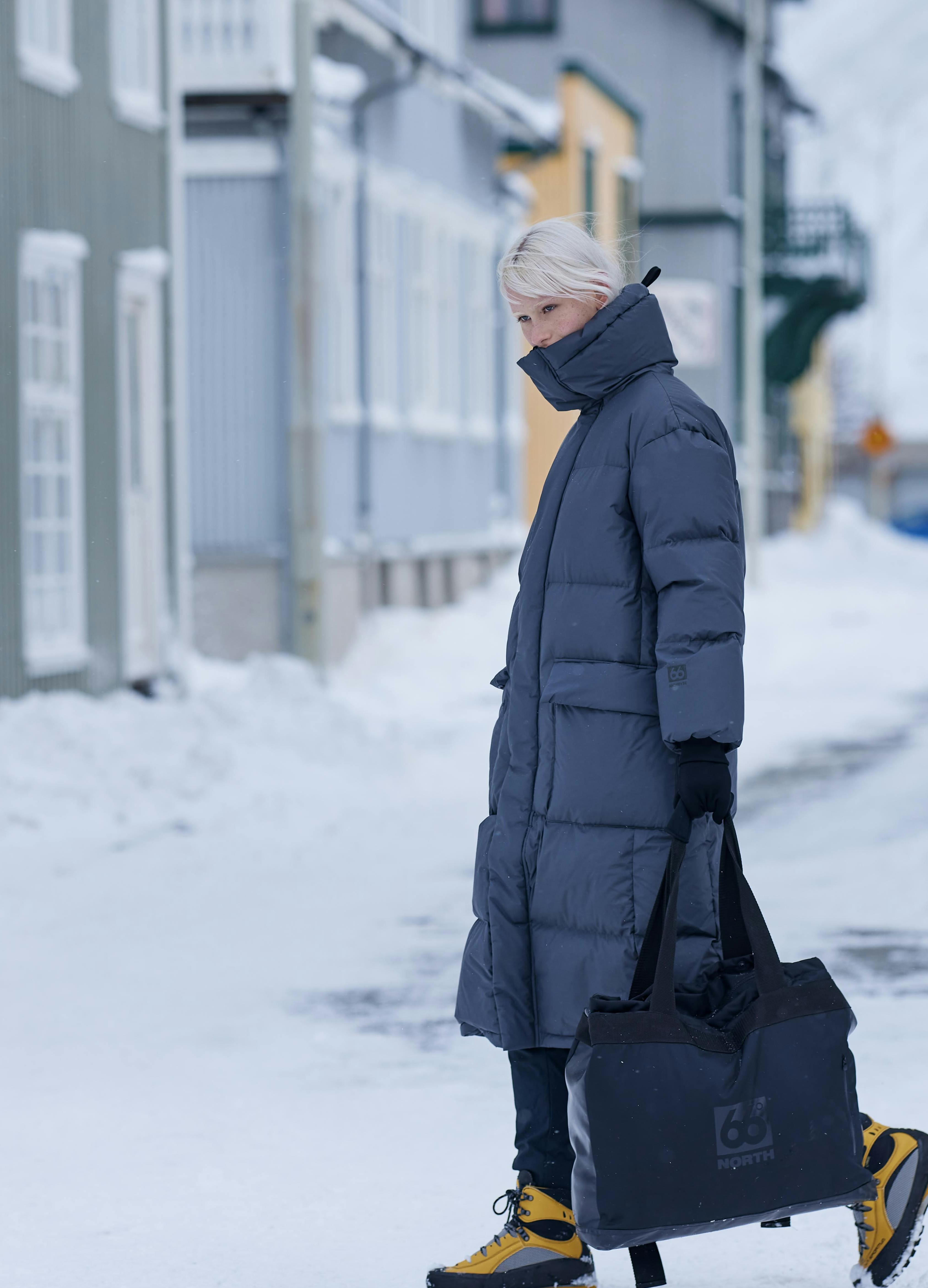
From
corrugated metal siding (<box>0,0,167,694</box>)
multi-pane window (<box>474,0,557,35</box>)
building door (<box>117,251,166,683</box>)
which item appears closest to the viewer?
corrugated metal siding (<box>0,0,167,694</box>)

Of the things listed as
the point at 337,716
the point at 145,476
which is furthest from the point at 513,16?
the point at 337,716

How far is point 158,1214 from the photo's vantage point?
4387 millimetres

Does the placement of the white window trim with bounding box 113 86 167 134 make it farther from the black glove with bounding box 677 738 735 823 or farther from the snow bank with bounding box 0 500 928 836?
the black glove with bounding box 677 738 735 823

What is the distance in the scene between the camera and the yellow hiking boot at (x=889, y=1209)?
3.79 metres

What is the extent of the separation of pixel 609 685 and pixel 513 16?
2904 cm

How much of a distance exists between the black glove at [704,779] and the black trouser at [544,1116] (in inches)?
23.7

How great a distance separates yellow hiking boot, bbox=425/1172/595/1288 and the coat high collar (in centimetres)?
142

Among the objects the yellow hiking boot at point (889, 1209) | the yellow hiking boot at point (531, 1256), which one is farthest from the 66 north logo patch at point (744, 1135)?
the yellow hiking boot at point (531, 1256)

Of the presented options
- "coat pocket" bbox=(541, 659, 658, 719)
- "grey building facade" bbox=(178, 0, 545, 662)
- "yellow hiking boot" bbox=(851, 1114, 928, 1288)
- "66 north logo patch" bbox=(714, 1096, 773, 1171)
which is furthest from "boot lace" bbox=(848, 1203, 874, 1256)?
"grey building facade" bbox=(178, 0, 545, 662)

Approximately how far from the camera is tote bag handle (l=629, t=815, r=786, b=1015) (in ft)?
11.5

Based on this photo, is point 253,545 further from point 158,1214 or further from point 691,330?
point 158,1214

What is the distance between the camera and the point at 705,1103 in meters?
3.46

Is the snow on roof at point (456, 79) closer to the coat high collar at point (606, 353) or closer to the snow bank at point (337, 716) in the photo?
the snow bank at point (337, 716)

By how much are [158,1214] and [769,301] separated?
36397 mm
